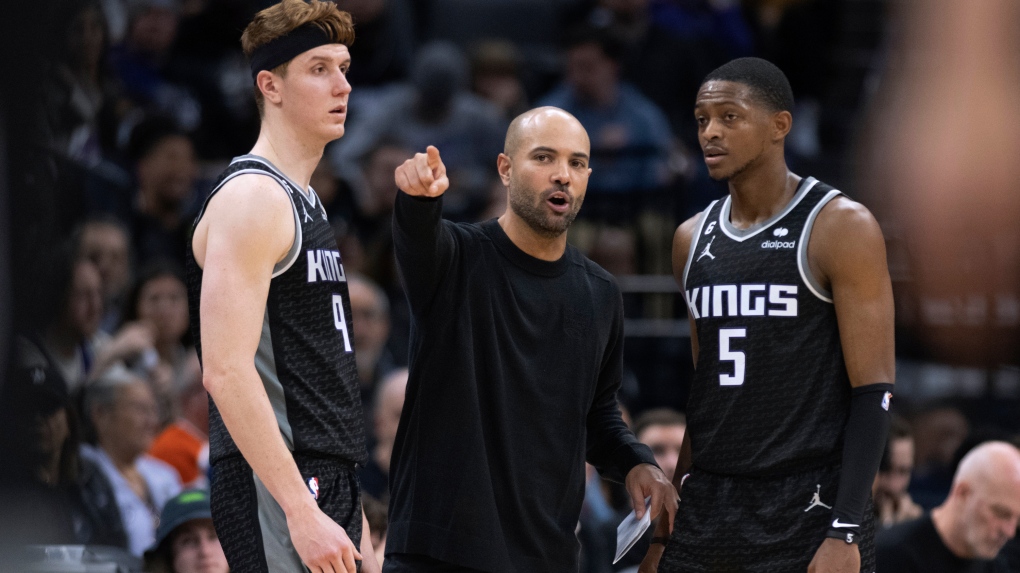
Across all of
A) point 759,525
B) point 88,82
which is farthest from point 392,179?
point 759,525

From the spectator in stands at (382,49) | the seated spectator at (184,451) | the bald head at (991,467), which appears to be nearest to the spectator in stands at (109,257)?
the seated spectator at (184,451)

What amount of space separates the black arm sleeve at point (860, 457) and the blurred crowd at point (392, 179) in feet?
7.15

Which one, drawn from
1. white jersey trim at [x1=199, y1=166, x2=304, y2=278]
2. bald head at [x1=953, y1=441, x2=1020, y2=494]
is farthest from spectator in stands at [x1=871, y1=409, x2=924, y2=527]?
white jersey trim at [x1=199, y1=166, x2=304, y2=278]

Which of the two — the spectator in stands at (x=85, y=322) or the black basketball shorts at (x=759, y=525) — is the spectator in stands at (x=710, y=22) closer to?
the spectator in stands at (x=85, y=322)

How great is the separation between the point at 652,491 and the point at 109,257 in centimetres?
471

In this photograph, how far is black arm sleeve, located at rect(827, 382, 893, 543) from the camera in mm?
3627

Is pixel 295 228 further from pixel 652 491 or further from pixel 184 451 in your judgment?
pixel 184 451

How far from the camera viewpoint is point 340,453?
3.41 meters

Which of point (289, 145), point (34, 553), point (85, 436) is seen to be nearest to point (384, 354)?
Result: point (85, 436)

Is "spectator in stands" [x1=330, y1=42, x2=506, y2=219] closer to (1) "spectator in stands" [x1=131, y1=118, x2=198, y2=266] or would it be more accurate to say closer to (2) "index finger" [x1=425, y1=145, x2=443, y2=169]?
(1) "spectator in stands" [x1=131, y1=118, x2=198, y2=266]

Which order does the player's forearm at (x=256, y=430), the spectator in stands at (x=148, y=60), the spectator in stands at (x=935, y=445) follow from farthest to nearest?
1. the spectator in stands at (x=148, y=60)
2. the spectator in stands at (x=935, y=445)
3. the player's forearm at (x=256, y=430)

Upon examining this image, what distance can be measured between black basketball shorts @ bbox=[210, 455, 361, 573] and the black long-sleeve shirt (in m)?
0.40

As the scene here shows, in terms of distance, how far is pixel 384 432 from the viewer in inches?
260

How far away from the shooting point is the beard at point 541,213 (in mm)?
3893
